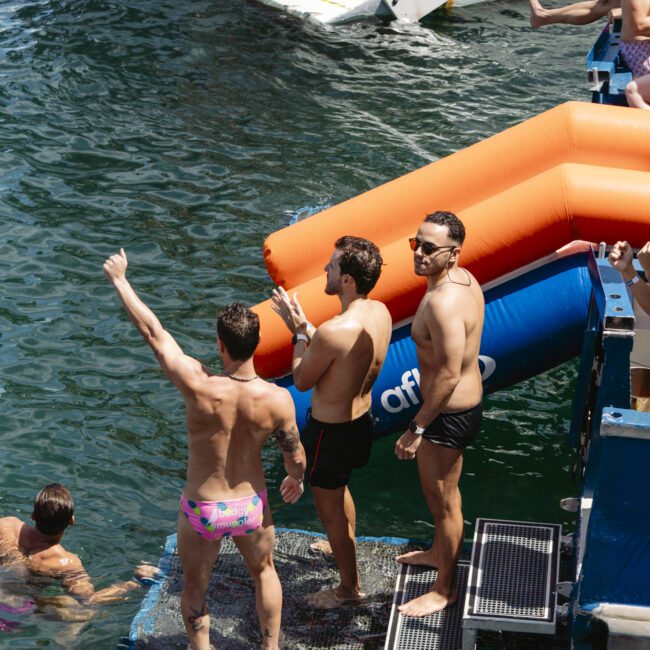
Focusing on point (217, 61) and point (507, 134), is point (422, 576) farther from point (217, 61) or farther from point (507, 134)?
point (217, 61)

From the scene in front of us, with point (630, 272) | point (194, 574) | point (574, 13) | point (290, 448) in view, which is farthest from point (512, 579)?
point (574, 13)

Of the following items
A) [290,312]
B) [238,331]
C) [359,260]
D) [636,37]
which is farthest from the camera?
[636,37]

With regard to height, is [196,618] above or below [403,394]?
below

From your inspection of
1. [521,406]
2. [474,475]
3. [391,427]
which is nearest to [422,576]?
[391,427]

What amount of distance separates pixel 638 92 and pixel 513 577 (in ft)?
15.1

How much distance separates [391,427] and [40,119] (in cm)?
789

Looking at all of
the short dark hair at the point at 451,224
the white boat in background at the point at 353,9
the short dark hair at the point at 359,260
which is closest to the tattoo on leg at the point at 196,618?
the short dark hair at the point at 359,260

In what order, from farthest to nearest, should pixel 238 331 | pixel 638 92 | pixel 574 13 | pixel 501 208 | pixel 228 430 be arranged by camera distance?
pixel 574 13
pixel 638 92
pixel 501 208
pixel 228 430
pixel 238 331

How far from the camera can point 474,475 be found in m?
7.85

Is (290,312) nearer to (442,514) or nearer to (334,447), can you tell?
(334,447)

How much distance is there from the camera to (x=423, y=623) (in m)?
5.76

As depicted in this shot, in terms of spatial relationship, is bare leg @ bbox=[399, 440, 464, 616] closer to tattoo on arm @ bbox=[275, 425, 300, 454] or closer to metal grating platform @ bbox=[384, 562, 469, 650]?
metal grating platform @ bbox=[384, 562, 469, 650]

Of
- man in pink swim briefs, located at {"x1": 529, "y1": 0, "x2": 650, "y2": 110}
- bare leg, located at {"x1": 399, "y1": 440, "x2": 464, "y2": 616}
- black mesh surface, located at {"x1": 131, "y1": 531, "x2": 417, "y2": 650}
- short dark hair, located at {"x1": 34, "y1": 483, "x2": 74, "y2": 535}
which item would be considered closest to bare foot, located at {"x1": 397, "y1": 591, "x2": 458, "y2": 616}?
bare leg, located at {"x1": 399, "y1": 440, "x2": 464, "y2": 616}

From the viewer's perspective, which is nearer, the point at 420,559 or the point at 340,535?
the point at 340,535
